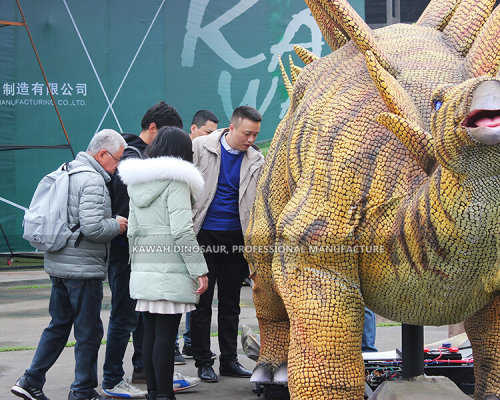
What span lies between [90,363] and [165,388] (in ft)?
2.02

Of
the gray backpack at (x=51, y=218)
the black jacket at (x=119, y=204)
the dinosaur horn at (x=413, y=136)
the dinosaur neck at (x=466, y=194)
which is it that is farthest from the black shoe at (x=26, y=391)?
the dinosaur neck at (x=466, y=194)

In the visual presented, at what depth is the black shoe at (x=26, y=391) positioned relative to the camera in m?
4.80

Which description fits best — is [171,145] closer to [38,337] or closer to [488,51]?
[488,51]

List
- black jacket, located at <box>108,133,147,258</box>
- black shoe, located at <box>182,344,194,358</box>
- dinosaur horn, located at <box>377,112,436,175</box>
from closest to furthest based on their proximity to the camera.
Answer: dinosaur horn, located at <box>377,112,436,175</box> < black jacket, located at <box>108,133,147,258</box> < black shoe, located at <box>182,344,194,358</box>

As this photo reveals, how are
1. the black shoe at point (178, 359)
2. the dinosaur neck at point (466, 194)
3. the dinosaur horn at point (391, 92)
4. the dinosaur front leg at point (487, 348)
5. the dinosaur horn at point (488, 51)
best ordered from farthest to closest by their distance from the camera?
1. the black shoe at point (178, 359)
2. the dinosaur front leg at point (487, 348)
3. the dinosaur horn at point (488, 51)
4. the dinosaur horn at point (391, 92)
5. the dinosaur neck at point (466, 194)

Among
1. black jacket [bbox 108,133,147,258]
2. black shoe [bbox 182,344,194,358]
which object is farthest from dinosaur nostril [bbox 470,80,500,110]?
black shoe [bbox 182,344,194,358]

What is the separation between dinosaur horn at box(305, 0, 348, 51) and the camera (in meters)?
3.88

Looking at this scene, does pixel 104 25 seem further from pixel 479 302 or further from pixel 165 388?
pixel 479 302

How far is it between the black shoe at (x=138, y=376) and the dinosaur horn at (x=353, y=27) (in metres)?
3.13

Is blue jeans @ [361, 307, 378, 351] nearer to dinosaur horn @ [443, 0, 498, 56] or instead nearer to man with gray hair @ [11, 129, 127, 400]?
man with gray hair @ [11, 129, 127, 400]

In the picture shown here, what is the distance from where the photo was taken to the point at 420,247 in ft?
9.37

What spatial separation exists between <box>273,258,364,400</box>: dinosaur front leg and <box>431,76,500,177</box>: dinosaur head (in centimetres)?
90

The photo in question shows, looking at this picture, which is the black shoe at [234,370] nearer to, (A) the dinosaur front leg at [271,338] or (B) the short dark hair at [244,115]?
(A) the dinosaur front leg at [271,338]

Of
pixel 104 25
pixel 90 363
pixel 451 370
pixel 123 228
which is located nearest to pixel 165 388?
pixel 90 363
